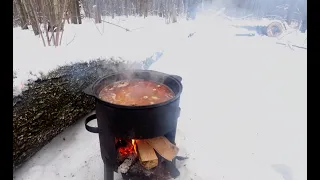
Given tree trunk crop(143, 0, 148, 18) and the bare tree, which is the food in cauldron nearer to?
the bare tree

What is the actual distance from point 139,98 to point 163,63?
497cm

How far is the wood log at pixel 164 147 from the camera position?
2.47 meters

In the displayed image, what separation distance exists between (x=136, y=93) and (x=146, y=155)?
723 mm

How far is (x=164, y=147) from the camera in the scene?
2529mm


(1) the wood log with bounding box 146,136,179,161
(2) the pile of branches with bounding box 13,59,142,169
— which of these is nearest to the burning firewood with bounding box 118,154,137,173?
(1) the wood log with bounding box 146,136,179,161

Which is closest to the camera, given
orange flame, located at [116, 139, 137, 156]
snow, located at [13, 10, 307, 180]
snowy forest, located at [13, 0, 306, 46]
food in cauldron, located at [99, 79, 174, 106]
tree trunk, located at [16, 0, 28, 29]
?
food in cauldron, located at [99, 79, 174, 106]

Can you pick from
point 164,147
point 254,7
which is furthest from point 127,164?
point 254,7

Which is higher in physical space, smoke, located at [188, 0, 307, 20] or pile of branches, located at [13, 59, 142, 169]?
smoke, located at [188, 0, 307, 20]

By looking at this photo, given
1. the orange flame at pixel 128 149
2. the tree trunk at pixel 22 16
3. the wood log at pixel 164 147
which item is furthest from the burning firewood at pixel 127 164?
the tree trunk at pixel 22 16

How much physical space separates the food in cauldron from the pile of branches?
3.05 feet

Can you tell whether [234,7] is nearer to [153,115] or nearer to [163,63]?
[163,63]

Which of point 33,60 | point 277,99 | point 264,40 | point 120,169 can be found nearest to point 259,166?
point 120,169

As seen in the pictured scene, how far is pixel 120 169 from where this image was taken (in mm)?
2525

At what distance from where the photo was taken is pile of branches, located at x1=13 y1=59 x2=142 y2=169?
8.80 ft
